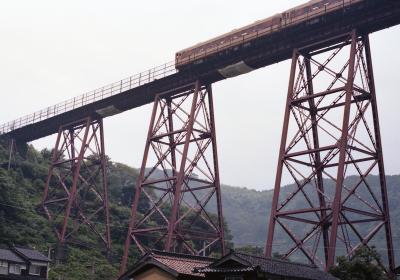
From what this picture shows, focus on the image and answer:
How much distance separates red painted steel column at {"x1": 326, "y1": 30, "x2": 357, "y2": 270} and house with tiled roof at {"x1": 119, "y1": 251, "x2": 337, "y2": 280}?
1.34 m

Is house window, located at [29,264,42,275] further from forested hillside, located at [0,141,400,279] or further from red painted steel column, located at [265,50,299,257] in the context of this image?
red painted steel column, located at [265,50,299,257]

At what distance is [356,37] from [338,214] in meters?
8.16

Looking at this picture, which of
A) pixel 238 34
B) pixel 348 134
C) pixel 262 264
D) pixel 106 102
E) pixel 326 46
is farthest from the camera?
pixel 106 102

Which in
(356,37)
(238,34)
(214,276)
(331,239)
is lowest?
(214,276)

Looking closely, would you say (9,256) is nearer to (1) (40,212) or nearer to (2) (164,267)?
(1) (40,212)

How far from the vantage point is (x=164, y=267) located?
20047 mm

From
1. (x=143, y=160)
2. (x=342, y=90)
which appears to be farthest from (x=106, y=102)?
(x=342, y=90)

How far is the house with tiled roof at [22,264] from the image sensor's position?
30.6 metres

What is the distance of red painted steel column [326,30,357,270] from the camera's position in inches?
859

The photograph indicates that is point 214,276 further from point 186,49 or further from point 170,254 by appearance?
point 186,49

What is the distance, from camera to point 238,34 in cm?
3036

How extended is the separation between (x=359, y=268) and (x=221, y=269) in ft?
17.1

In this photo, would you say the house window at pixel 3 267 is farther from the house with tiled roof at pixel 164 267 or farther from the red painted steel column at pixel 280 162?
the red painted steel column at pixel 280 162

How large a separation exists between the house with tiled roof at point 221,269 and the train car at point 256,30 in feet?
38.5
